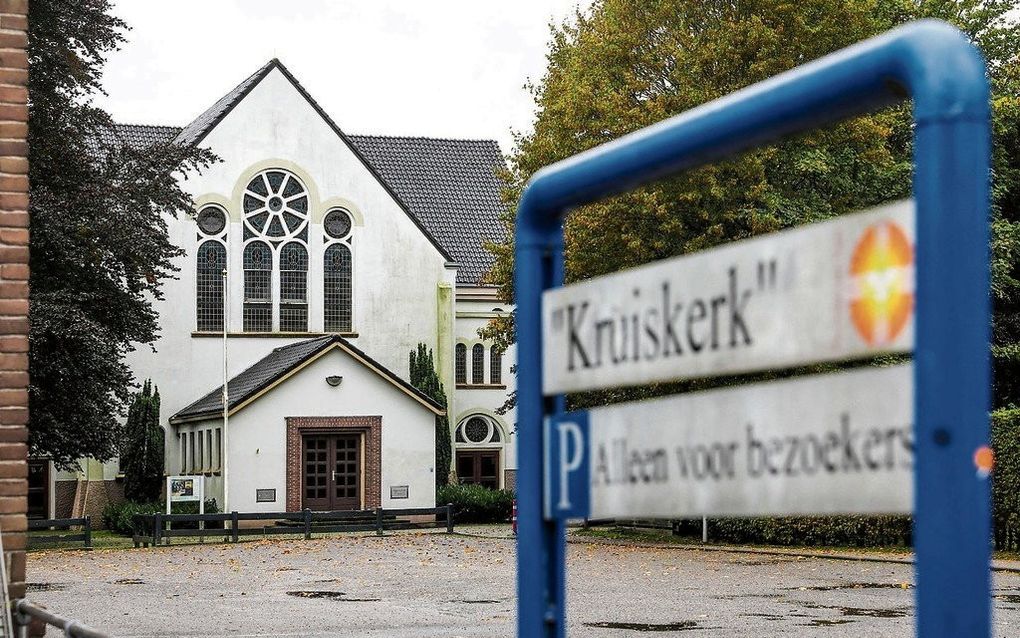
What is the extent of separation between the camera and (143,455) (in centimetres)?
4941

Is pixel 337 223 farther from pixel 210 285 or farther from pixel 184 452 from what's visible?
pixel 184 452

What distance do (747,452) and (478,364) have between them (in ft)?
178

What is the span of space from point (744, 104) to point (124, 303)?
110ft

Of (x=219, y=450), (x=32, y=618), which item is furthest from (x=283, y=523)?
(x=32, y=618)

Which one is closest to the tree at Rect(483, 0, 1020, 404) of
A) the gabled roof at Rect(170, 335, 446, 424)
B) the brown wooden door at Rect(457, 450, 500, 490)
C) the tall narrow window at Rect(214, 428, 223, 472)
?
the gabled roof at Rect(170, 335, 446, 424)

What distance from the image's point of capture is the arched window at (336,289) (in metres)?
52.9

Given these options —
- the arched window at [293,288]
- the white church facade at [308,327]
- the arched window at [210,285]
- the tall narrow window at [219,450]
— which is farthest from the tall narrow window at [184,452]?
the arched window at [293,288]

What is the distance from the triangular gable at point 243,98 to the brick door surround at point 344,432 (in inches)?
328

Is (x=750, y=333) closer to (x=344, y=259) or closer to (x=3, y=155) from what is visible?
(x=3, y=155)

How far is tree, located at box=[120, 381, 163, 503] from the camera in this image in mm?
49344

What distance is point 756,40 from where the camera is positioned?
Result: 33250 millimetres

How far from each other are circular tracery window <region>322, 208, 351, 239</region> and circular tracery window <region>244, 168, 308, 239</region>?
0.78 metres

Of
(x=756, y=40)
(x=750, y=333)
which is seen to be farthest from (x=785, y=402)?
(x=756, y=40)

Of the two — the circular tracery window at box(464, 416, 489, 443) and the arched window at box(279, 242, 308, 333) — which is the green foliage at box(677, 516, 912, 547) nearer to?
the arched window at box(279, 242, 308, 333)
